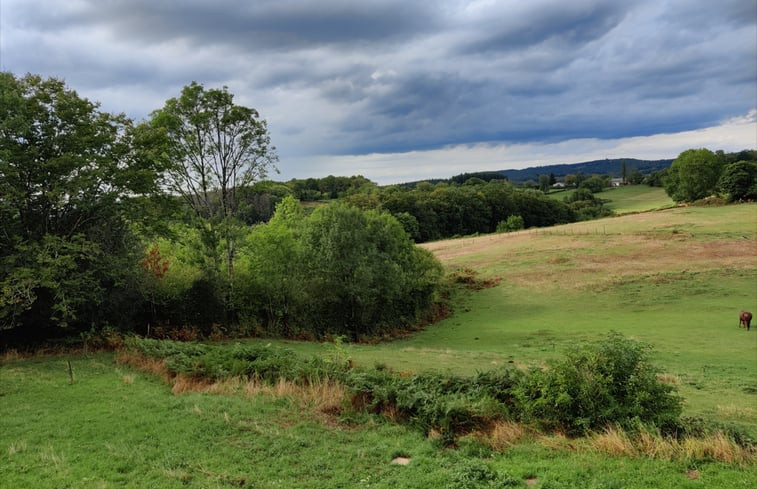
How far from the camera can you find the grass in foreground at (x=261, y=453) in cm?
816

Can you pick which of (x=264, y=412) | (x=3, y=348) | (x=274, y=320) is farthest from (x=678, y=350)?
(x=3, y=348)

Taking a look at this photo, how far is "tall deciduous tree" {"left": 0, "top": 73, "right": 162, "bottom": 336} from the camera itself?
61.4ft

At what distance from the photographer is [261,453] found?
987 cm

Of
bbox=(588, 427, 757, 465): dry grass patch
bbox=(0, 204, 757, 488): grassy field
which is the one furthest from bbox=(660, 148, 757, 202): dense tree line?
bbox=(588, 427, 757, 465): dry grass patch

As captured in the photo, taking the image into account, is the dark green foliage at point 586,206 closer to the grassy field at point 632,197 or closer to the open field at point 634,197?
the grassy field at point 632,197

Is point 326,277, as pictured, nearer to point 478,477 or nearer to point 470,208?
point 478,477

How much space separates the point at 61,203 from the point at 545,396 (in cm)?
2183

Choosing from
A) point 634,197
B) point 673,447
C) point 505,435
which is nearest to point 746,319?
point 673,447

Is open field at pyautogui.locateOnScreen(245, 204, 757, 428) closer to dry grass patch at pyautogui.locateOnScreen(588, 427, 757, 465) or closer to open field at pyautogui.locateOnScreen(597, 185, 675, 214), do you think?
dry grass patch at pyautogui.locateOnScreen(588, 427, 757, 465)

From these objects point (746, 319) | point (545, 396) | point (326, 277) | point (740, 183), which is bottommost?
point (746, 319)

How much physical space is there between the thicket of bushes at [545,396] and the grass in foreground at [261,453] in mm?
774

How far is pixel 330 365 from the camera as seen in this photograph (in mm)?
15367

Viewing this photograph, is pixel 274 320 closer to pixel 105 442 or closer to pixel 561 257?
pixel 105 442

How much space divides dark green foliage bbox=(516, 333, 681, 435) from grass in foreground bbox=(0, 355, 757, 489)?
0.94m
